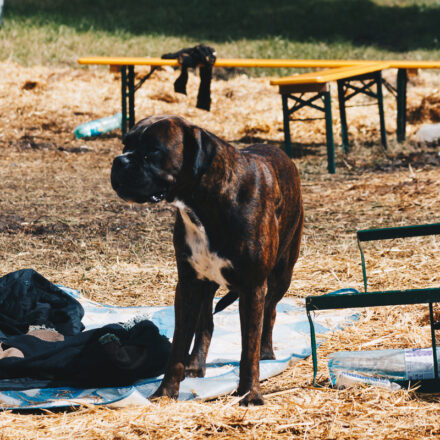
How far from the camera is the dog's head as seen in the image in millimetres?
3160

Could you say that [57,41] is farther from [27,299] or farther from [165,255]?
[27,299]

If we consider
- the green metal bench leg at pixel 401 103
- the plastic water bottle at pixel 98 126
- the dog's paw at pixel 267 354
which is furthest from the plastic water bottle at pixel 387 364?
the plastic water bottle at pixel 98 126

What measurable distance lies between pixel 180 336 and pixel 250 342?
0.35m

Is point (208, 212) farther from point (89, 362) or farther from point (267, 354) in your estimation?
point (267, 354)

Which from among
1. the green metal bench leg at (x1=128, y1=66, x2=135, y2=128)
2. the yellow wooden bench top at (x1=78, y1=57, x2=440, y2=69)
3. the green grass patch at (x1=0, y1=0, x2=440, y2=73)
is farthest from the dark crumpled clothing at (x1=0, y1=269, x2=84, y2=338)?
the green grass patch at (x1=0, y1=0, x2=440, y2=73)

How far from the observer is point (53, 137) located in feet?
42.5

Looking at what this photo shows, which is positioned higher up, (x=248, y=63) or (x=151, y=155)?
(x=248, y=63)

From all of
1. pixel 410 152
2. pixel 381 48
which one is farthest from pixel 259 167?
pixel 381 48

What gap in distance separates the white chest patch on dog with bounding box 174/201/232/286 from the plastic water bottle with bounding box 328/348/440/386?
87 centimetres

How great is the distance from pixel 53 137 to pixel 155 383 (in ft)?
31.7

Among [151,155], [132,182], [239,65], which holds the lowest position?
[132,182]

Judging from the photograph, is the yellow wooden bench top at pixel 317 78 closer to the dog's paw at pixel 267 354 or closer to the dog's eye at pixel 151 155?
the dog's paw at pixel 267 354

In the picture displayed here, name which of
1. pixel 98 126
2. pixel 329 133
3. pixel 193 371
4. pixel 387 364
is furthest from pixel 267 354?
pixel 98 126

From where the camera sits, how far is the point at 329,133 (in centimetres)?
1034
